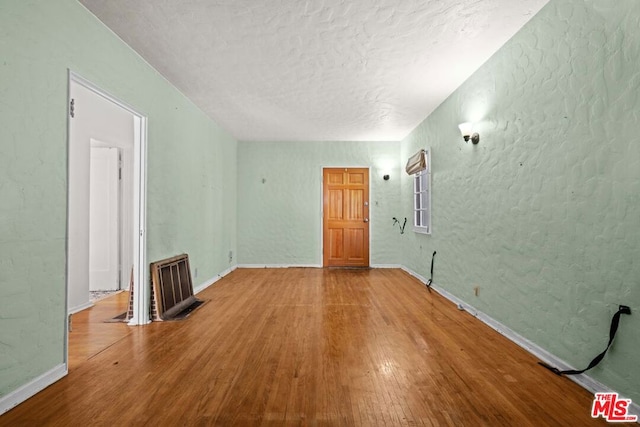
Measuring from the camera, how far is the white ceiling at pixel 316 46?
7.75 ft

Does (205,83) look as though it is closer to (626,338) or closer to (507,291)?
(507,291)

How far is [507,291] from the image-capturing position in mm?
2836

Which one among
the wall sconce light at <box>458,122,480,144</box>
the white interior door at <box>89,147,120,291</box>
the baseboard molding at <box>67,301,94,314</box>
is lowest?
the baseboard molding at <box>67,301,94,314</box>

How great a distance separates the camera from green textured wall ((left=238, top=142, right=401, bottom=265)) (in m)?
6.56

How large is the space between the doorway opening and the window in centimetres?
385

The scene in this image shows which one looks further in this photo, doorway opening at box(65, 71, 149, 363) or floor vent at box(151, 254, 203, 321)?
floor vent at box(151, 254, 203, 321)

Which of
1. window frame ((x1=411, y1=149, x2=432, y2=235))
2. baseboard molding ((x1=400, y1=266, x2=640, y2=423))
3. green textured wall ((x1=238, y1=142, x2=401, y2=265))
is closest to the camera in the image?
baseboard molding ((x1=400, y1=266, x2=640, y2=423))

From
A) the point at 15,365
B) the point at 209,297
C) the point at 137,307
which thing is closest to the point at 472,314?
the point at 209,297

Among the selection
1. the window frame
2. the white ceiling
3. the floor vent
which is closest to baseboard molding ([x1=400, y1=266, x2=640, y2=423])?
the window frame

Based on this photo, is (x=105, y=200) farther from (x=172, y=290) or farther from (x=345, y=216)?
(x=345, y=216)

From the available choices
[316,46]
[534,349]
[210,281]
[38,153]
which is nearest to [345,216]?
[210,281]

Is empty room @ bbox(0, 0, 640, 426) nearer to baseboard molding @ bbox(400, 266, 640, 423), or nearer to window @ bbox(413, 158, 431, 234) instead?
baseboard molding @ bbox(400, 266, 640, 423)

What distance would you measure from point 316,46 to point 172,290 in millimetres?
2930

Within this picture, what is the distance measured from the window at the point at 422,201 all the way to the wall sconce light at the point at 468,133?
→ 1.36 m
